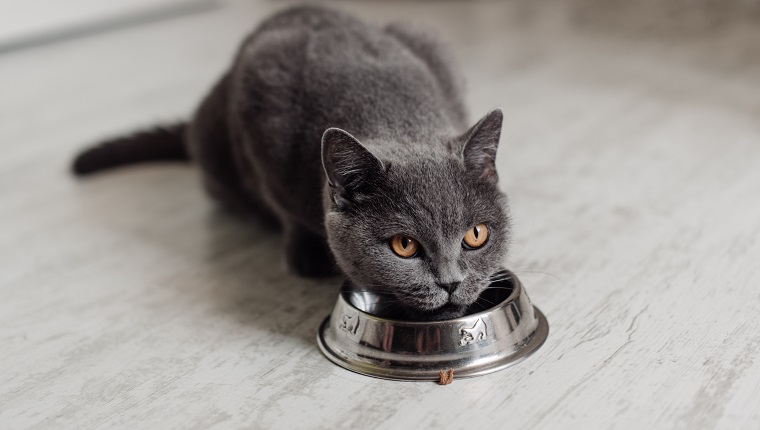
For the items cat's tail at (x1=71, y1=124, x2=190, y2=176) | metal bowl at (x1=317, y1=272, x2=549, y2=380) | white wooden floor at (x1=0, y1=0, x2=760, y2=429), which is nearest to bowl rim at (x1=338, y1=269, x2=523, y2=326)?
metal bowl at (x1=317, y1=272, x2=549, y2=380)

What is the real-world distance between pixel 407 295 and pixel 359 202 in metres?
0.18

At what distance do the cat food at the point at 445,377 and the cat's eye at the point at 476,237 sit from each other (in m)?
0.21

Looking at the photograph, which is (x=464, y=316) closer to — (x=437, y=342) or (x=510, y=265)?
(x=437, y=342)

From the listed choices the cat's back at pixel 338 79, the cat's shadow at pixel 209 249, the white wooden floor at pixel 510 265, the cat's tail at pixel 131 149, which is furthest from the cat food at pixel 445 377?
the cat's tail at pixel 131 149

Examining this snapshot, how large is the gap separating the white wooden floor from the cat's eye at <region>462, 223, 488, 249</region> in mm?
220

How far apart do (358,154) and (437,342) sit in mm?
338

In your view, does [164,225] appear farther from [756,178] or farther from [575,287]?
[756,178]

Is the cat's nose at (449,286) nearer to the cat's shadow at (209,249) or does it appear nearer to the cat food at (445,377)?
the cat food at (445,377)

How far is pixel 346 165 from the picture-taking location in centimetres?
139

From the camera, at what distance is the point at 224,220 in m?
2.21

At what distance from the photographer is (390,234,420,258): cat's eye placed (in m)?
1.37

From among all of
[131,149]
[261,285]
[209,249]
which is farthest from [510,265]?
[131,149]

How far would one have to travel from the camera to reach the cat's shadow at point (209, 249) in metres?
1.68

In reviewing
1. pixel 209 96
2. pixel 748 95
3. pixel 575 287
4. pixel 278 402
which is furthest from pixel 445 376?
pixel 748 95
